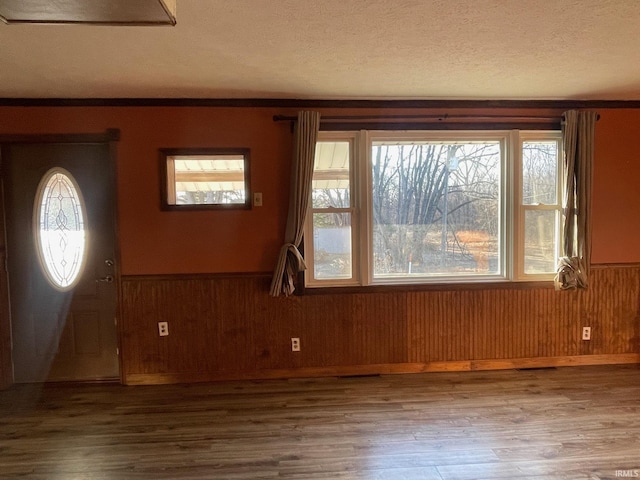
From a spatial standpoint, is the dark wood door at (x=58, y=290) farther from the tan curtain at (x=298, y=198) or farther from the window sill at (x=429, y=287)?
the window sill at (x=429, y=287)

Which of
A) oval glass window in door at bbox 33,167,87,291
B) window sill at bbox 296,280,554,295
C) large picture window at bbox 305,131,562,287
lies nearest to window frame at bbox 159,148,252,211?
large picture window at bbox 305,131,562,287

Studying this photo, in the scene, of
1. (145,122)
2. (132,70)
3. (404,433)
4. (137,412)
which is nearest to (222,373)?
(137,412)

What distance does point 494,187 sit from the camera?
3605 millimetres

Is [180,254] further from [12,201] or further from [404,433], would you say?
[404,433]

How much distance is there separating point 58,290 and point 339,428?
2488 millimetres

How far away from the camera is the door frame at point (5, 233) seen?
10.6ft

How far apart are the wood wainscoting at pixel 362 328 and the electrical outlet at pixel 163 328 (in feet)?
0.09

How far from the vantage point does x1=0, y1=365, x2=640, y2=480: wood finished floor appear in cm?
224

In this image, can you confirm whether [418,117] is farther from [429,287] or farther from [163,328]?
[163,328]

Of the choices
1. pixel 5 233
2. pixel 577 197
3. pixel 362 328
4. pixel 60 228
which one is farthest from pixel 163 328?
pixel 577 197

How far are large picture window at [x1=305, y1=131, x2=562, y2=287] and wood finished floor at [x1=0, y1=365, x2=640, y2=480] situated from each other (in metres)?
0.91

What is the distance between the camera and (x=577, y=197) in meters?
3.44

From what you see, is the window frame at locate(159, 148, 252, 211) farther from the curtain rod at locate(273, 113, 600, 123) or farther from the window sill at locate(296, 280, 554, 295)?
the window sill at locate(296, 280, 554, 295)

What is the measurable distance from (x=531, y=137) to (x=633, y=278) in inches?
61.1
